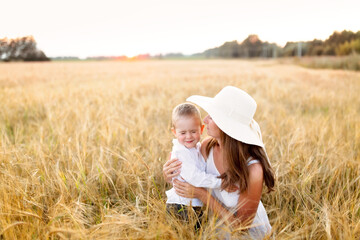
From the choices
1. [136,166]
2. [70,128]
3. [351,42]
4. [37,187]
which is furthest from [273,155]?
[351,42]

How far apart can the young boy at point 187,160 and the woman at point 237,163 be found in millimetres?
39

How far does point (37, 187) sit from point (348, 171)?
6.56 feet

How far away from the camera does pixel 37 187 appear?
1587mm

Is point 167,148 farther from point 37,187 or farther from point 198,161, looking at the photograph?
point 37,187

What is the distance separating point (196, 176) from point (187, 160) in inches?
3.9

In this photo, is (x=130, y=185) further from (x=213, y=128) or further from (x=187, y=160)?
(x=213, y=128)

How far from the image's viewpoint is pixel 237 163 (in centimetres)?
136

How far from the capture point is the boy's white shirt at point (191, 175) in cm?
142

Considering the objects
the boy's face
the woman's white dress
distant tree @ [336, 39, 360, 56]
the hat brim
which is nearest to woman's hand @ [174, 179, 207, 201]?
the woman's white dress

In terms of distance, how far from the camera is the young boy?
1.43 m

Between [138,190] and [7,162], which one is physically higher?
[7,162]

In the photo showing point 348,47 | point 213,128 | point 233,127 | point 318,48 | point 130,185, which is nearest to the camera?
point 233,127

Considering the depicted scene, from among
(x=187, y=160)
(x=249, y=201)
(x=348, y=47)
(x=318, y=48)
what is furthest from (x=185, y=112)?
(x=318, y=48)

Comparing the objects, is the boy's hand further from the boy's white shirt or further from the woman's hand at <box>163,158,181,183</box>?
the woman's hand at <box>163,158,181,183</box>
